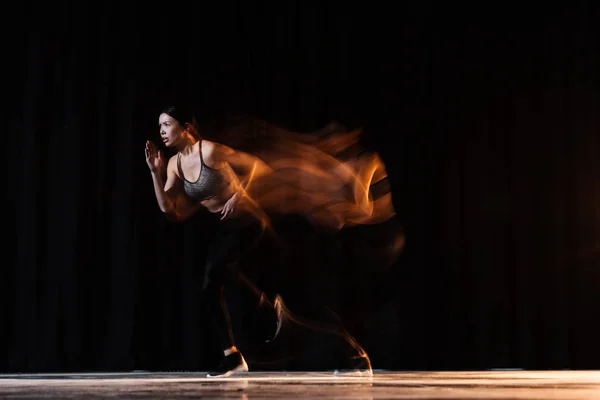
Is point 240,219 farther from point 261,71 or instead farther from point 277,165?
point 261,71

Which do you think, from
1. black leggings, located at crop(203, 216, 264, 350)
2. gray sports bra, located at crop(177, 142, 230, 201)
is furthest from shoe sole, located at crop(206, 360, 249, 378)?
gray sports bra, located at crop(177, 142, 230, 201)

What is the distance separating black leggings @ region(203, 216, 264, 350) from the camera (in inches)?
135

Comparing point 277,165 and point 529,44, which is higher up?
point 529,44

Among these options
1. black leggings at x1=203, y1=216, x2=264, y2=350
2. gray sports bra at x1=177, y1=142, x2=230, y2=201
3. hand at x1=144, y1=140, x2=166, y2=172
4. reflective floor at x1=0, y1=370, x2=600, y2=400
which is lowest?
reflective floor at x1=0, y1=370, x2=600, y2=400

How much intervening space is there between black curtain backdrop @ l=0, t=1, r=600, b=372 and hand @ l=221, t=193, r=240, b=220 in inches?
34.9

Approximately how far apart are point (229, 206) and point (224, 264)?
26cm

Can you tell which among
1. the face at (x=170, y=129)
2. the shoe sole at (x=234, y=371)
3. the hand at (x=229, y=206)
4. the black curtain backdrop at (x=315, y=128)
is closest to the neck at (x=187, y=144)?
the face at (x=170, y=129)

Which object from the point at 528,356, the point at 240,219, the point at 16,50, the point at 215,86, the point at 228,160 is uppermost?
the point at 16,50

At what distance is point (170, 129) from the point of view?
349 centimetres

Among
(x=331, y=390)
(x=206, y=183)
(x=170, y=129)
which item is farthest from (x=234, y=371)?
(x=170, y=129)

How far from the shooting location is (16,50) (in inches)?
181

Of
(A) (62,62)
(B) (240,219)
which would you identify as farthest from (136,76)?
(B) (240,219)

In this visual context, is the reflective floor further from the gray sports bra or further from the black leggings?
the gray sports bra

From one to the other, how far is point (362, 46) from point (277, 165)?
2.86ft
